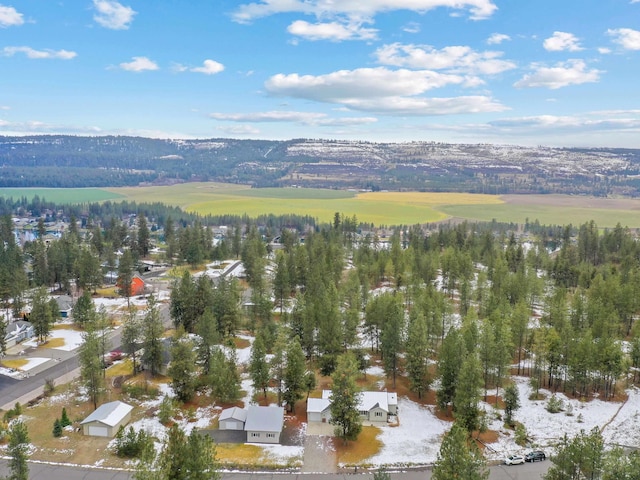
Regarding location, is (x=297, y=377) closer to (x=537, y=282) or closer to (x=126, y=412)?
(x=126, y=412)

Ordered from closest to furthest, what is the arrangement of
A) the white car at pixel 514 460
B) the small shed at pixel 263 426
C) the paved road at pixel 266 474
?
the paved road at pixel 266 474
the white car at pixel 514 460
the small shed at pixel 263 426

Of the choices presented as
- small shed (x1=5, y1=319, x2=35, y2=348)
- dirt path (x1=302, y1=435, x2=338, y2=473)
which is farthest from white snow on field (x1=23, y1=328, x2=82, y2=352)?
dirt path (x1=302, y1=435, x2=338, y2=473)

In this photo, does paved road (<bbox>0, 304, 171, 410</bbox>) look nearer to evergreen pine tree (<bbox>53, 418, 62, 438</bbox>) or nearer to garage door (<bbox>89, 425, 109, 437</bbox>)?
evergreen pine tree (<bbox>53, 418, 62, 438</bbox>)

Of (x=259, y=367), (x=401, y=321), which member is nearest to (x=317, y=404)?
(x=259, y=367)

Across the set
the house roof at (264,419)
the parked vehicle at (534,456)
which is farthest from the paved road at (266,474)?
the house roof at (264,419)

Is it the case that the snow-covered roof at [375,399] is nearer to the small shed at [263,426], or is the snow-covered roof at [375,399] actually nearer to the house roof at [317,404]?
the house roof at [317,404]

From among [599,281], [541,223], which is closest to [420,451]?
[599,281]

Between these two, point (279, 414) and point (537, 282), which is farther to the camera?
point (537, 282)
